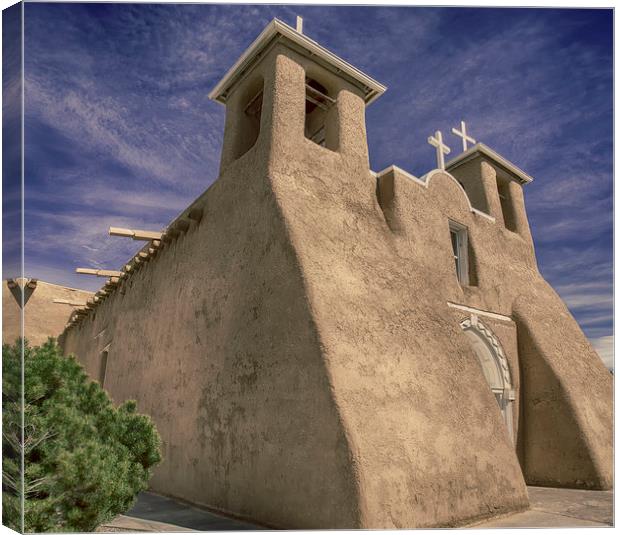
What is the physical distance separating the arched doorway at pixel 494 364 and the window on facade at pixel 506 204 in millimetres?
4320

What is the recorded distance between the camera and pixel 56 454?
427 cm

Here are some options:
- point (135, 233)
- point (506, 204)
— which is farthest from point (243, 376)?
point (506, 204)

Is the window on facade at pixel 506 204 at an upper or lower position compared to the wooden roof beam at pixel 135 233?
upper

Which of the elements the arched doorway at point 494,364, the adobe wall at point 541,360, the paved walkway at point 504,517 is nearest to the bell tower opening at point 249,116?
the adobe wall at point 541,360

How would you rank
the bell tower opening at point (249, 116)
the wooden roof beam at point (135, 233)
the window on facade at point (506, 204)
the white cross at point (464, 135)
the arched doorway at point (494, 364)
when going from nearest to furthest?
the bell tower opening at point (249, 116), the arched doorway at point (494, 364), the wooden roof beam at point (135, 233), the white cross at point (464, 135), the window on facade at point (506, 204)

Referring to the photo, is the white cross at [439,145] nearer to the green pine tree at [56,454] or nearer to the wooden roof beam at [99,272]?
the green pine tree at [56,454]

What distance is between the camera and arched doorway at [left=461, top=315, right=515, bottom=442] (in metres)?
9.84

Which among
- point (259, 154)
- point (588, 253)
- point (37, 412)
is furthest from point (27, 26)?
point (588, 253)

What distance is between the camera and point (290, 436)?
5.88 m

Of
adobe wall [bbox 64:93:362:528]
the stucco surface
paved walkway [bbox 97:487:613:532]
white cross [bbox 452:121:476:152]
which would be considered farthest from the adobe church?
the stucco surface

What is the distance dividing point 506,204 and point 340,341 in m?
9.42

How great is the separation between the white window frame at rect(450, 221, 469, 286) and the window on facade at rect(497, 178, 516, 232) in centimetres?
303

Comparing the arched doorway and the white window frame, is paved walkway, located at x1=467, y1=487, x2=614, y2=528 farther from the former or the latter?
the white window frame

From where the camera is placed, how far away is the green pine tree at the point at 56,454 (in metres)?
4.28
